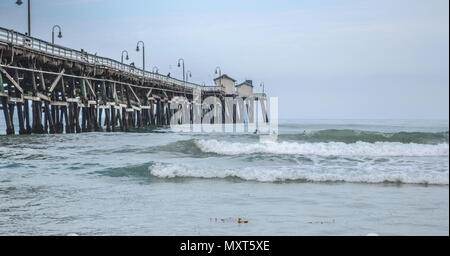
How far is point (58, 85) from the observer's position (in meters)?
29.7

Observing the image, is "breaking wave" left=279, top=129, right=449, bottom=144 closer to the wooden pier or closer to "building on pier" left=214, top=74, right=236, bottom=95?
the wooden pier

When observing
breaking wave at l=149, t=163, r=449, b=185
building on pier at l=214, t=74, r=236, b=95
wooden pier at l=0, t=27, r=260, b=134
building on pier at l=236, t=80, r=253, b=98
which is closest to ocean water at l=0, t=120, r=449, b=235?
breaking wave at l=149, t=163, r=449, b=185

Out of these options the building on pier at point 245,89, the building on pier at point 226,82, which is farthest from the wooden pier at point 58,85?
the building on pier at point 245,89

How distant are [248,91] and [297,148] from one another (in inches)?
2220

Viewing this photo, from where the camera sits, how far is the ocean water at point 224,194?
6543 mm

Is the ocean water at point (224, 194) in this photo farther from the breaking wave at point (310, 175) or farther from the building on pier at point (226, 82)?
the building on pier at point (226, 82)

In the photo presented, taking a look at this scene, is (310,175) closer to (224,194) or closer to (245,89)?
(224,194)

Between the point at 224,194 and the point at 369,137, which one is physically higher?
the point at 369,137

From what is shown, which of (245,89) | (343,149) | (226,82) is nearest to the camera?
(343,149)

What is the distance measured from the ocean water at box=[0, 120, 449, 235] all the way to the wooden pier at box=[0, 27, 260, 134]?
18.9ft

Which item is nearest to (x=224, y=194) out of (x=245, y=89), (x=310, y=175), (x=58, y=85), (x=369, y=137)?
(x=310, y=175)

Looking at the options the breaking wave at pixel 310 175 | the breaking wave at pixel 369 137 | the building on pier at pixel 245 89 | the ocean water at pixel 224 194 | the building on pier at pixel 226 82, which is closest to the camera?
the ocean water at pixel 224 194

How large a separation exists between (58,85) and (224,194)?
74.5 feet

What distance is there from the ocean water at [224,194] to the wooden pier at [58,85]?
575 cm
